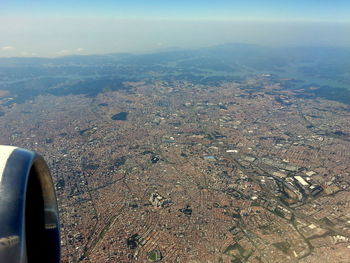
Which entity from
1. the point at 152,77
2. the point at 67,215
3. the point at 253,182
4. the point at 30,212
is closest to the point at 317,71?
the point at 152,77

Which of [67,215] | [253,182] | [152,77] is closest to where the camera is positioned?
[67,215]

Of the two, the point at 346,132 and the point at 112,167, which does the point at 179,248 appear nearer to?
the point at 112,167

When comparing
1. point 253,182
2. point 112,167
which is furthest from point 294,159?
point 112,167

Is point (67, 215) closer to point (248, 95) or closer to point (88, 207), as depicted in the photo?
point (88, 207)

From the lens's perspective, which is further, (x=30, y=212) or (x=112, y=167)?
(x=112, y=167)

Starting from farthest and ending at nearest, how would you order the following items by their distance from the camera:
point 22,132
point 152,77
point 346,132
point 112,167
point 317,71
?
point 317,71 → point 152,77 → point 22,132 → point 346,132 → point 112,167

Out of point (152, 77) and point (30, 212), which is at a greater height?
point (30, 212)
